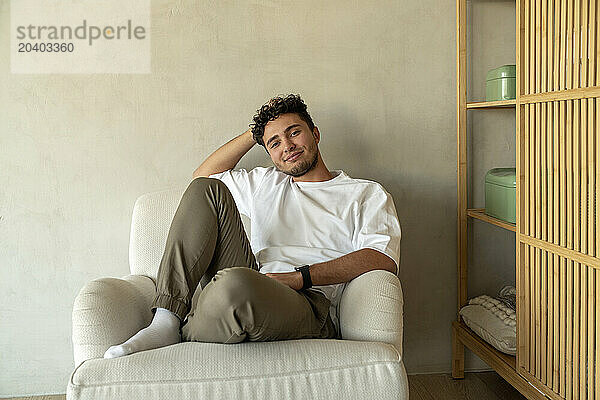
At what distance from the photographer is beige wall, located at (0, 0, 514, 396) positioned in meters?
3.01

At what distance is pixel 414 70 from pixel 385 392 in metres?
1.65

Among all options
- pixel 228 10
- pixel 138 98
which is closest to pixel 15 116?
pixel 138 98

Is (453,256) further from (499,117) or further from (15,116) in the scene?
(15,116)

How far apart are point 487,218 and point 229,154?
3.53ft

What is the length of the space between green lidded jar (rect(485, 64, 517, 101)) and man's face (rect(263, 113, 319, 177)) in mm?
789

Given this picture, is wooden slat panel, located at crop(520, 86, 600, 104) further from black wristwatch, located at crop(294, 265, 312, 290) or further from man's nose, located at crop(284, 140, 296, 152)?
black wristwatch, located at crop(294, 265, 312, 290)

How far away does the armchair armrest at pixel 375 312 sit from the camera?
2.14 m

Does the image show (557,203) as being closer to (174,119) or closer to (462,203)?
(462,203)

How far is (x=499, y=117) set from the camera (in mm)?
3215

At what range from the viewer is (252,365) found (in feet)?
6.34

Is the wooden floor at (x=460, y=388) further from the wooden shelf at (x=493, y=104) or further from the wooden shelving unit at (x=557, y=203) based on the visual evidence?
the wooden shelf at (x=493, y=104)

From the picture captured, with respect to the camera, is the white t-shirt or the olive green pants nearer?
the olive green pants

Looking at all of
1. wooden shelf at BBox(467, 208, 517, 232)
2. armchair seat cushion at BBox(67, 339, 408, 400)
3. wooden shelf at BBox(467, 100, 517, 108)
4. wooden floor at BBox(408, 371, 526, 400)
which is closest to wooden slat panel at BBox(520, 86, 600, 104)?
wooden shelf at BBox(467, 100, 517, 108)

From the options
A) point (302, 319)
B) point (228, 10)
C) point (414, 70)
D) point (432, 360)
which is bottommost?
point (432, 360)
